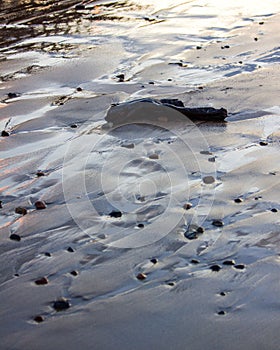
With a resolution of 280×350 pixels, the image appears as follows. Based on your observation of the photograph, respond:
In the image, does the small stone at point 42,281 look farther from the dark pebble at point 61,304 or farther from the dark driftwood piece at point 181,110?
the dark driftwood piece at point 181,110

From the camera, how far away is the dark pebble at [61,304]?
371cm

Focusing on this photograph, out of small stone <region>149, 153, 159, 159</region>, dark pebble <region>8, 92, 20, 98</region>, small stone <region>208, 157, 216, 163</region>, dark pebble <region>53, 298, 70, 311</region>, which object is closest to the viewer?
dark pebble <region>53, 298, 70, 311</region>

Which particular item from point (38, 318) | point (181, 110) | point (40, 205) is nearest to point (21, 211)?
point (40, 205)

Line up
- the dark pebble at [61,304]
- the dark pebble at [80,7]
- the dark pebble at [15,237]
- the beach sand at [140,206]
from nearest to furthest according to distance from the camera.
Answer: the beach sand at [140,206] < the dark pebble at [61,304] < the dark pebble at [15,237] < the dark pebble at [80,7]

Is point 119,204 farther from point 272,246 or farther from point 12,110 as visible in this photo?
point 12,110

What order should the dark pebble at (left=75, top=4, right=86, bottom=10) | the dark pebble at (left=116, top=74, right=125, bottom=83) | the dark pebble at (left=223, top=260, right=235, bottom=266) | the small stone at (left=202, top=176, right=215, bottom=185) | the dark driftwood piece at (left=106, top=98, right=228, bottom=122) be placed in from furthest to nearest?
the dark pebble at (left=75, top=4, right=86, bottom=10)
the dark pebble at (left=116, top=74, right=125, bottom=83)
the dark driftwood piece at (left=106, top=98, right=228, bottom=122)
the small stone at (left=202, top=176, right=215, bottom=185)
the dark pebble at (left=223, top=260, right=235, bottom=266)

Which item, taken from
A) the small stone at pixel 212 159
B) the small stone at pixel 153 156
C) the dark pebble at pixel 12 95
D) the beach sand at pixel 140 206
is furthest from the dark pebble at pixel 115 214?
the dark pebble at pixel 12 95

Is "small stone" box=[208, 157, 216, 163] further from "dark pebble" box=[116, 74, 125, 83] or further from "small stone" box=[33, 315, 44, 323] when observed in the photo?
"dark pebble" box=[116, 74, 125, 83]

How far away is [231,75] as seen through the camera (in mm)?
7828

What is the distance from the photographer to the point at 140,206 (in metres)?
4.84

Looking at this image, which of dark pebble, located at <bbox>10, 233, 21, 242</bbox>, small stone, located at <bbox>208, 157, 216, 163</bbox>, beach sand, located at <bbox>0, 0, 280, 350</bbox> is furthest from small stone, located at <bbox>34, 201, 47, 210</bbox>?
small stone, located at <bbox>208, 157, 216, 163</bbox>

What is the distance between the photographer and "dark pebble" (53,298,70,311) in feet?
12.2

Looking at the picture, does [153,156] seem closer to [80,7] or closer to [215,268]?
[215,268]

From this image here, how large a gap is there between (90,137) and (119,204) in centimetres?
148
